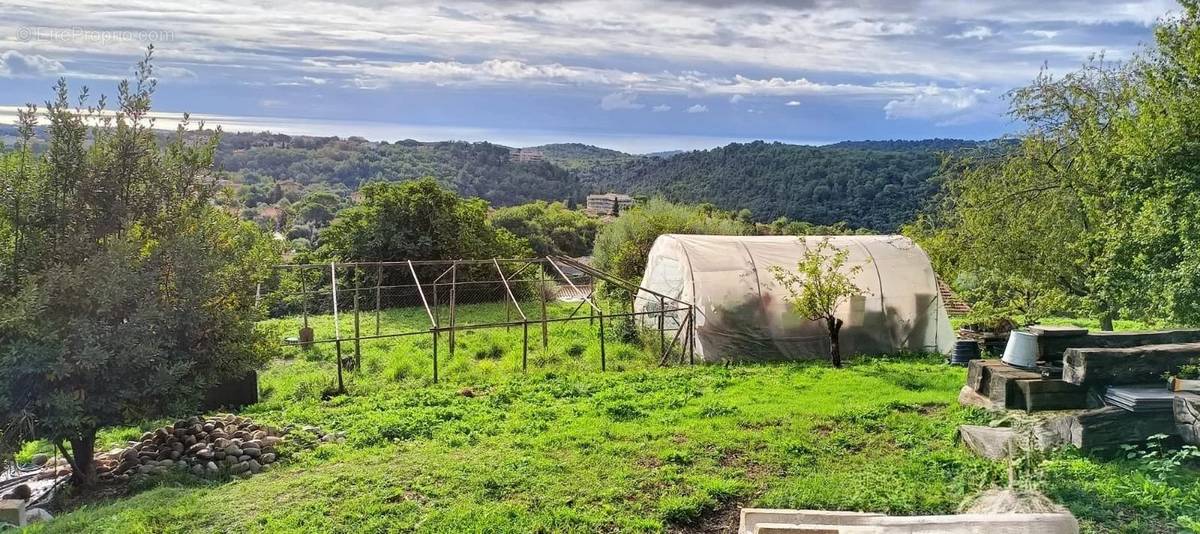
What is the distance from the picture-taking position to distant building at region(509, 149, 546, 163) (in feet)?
245

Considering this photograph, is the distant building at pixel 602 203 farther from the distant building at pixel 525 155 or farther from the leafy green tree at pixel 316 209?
the leafy green tree at pixel 316 209

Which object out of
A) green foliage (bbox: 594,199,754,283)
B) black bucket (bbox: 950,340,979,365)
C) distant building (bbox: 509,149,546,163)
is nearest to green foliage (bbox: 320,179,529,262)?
green foliage (bbox: 594,199,754,283)

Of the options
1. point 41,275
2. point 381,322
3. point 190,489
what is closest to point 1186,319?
point 190,489

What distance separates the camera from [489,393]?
11008mm

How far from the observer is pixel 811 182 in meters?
45.7

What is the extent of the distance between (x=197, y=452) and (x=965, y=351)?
12.8 metres

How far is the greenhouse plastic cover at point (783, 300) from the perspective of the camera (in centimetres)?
1460

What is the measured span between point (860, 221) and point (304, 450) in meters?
37.0

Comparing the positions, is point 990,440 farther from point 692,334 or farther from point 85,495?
point 85,495

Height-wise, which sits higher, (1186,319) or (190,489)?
(1186,319)

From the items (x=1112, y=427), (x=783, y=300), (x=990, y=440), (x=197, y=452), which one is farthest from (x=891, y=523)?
(x=783, y=300)

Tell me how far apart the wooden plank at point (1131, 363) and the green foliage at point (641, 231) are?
732 inches

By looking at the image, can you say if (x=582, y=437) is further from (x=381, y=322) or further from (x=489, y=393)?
(x=381, y=322)

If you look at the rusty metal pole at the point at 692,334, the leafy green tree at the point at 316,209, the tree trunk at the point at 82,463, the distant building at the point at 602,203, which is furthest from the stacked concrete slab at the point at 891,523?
the distant building at the point at 602,203
